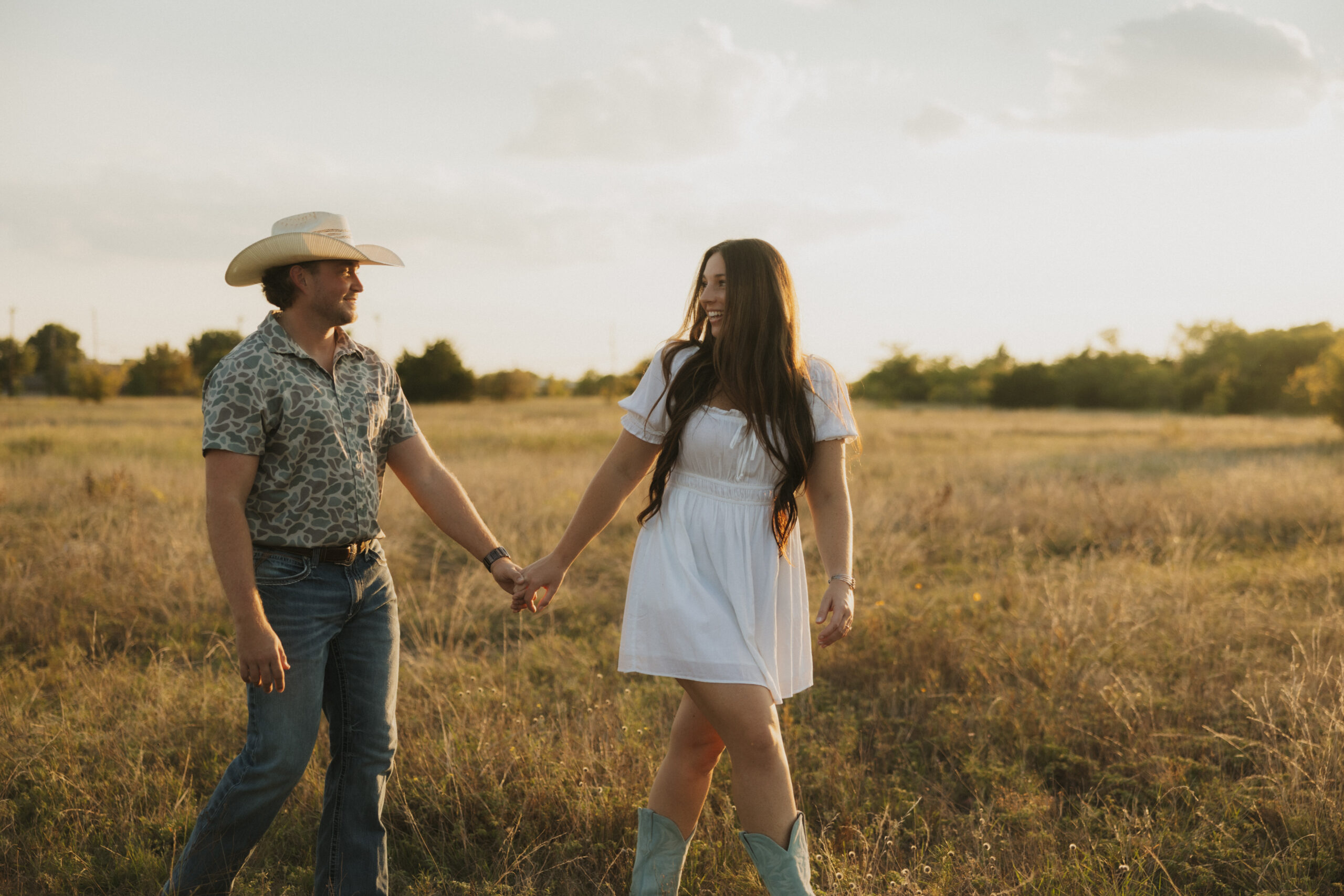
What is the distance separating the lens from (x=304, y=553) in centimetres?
245

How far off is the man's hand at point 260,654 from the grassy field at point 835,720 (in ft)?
3.07

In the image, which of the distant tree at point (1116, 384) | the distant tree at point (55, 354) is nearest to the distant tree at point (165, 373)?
the distant tree at point (55, 354)

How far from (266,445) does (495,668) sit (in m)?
2.57

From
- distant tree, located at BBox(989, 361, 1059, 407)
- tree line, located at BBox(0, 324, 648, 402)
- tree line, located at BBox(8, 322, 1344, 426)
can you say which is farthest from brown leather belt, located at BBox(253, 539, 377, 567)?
distant tree, located at BBox(989, 361, 1059, 407)

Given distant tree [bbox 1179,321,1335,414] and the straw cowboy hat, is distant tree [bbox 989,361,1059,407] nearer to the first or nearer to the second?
distant tree [bbox 1179,321,1335,414]

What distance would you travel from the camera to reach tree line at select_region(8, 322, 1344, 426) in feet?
184

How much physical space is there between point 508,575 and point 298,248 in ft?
4.11

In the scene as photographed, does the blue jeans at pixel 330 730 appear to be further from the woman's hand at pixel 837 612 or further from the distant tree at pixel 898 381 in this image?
the distant tree at pixel 898 381

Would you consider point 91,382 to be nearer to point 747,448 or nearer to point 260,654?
point 260,654

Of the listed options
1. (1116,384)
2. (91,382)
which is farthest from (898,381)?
(91,382)

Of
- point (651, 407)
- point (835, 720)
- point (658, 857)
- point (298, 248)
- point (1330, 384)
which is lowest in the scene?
point (835, 720)

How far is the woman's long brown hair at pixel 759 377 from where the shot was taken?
2529 mm

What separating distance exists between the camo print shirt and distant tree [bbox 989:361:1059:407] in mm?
73982

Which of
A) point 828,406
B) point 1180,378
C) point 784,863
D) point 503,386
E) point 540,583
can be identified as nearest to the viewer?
point 784,863
